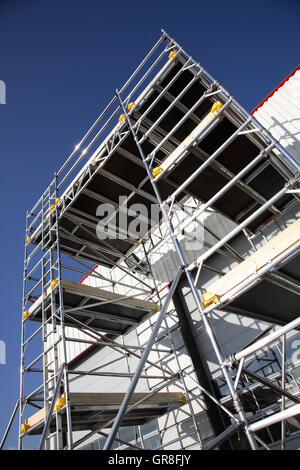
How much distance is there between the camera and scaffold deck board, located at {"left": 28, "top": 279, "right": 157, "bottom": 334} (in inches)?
298

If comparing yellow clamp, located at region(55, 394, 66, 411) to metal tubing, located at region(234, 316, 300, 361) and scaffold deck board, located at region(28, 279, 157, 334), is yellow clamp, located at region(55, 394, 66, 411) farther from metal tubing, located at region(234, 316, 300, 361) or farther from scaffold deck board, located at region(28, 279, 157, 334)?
metal tubing, located at region(234, 316, 300, 361)

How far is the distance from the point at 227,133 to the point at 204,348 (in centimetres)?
611

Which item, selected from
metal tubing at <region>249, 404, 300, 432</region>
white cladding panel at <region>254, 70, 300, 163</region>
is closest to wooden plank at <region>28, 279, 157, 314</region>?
metal tubing at <region>249, 404, 300, 432</region>

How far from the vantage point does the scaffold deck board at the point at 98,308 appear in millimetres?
7562

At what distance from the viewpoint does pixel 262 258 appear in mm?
4016

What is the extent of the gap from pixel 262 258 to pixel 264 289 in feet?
2.59

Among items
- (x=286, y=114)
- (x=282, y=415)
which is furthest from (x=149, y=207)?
(x=282, y=415)

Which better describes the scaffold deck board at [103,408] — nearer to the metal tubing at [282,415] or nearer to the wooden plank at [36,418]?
the wooden plank at [36,418]

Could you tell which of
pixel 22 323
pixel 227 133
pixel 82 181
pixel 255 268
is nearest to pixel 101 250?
pixel 82 181

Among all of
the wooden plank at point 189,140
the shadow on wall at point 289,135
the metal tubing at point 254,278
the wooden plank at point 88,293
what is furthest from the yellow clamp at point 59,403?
the shadow on wall at point 289,135

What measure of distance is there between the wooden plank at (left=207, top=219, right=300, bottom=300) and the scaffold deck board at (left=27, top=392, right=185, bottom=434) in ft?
12.2
